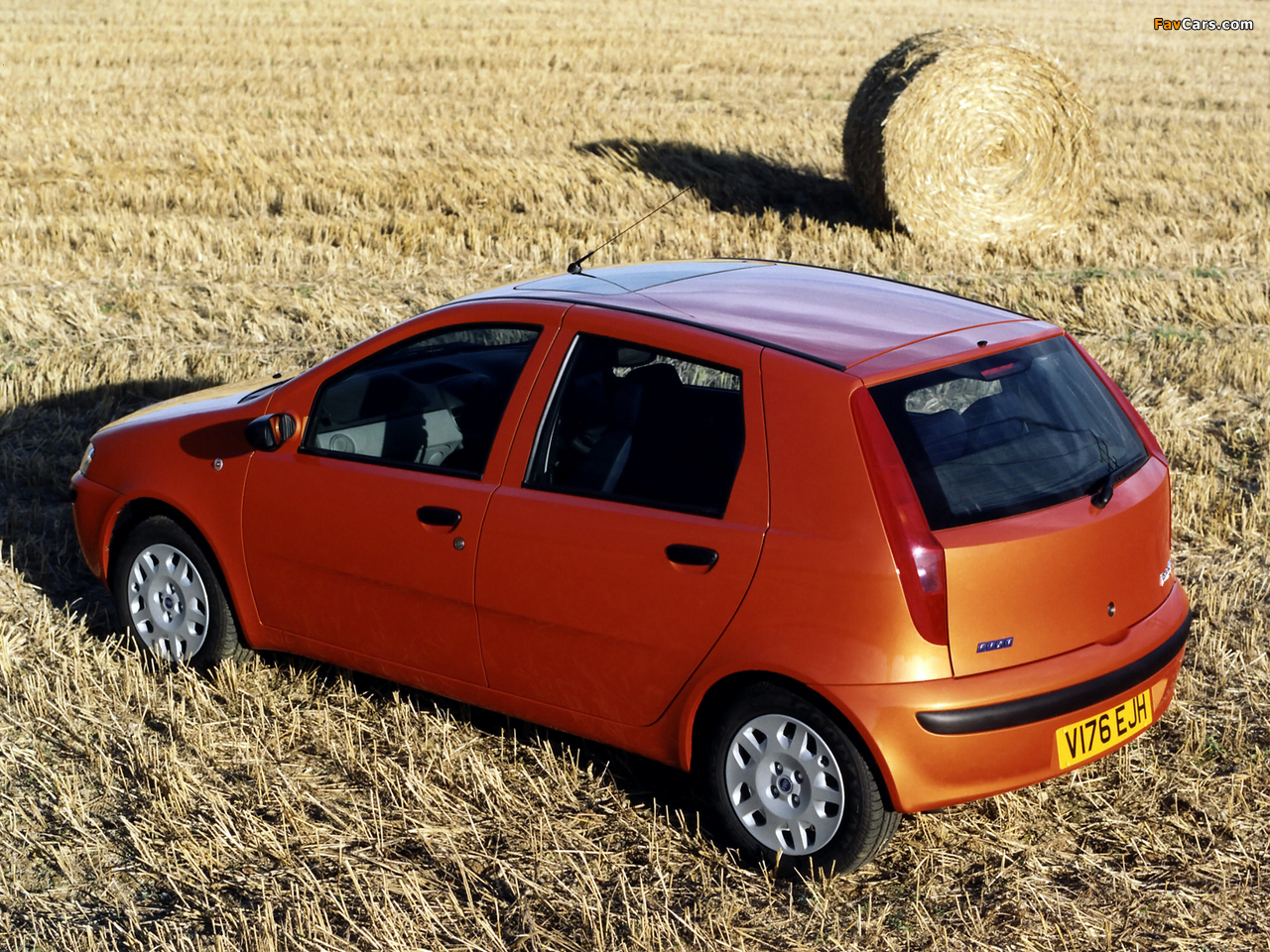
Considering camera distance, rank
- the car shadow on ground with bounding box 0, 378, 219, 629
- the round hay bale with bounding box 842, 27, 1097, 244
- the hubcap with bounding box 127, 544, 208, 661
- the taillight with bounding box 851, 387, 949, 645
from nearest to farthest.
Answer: the taillight with bounding box 851, 387, 949, 645 < the hubcap with bounding box 127, 544, 208, 661 < the car shadow on ground with bounding box 0, 378, 219, 629 < the round hay bale with bounding box 842, 27, 1097, 244

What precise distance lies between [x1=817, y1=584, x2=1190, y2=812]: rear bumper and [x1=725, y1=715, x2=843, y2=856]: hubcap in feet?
0.63

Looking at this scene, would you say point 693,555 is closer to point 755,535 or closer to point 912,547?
point 755,535

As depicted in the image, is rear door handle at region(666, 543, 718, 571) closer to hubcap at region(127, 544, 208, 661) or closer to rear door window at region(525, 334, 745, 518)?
rear door window at region(525, 334, 745, 518)

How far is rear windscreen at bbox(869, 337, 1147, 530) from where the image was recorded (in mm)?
3510

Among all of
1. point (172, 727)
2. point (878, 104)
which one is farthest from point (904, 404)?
point (878, 104)

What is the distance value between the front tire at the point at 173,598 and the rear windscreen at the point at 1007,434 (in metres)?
2.63

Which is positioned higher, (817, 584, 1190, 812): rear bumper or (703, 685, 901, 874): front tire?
(817, 584, 1190, 812): rear bumper

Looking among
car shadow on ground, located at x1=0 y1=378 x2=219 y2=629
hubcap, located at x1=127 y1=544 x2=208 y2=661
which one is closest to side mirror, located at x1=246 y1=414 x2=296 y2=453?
hubcap, located at x1=127 y1=544 x2=208 y2=661

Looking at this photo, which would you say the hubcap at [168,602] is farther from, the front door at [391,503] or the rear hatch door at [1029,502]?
the rear hatch door at [1029,502]

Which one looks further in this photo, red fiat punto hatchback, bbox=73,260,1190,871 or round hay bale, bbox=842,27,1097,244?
round hay bale, bbox=842,27,1097,244

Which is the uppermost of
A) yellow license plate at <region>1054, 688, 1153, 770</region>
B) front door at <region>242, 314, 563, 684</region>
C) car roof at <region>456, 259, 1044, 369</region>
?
car roof at <region>456, 259, 1044, 369</region>

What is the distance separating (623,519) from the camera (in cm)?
382

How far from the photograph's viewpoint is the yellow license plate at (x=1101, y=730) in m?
3.57
